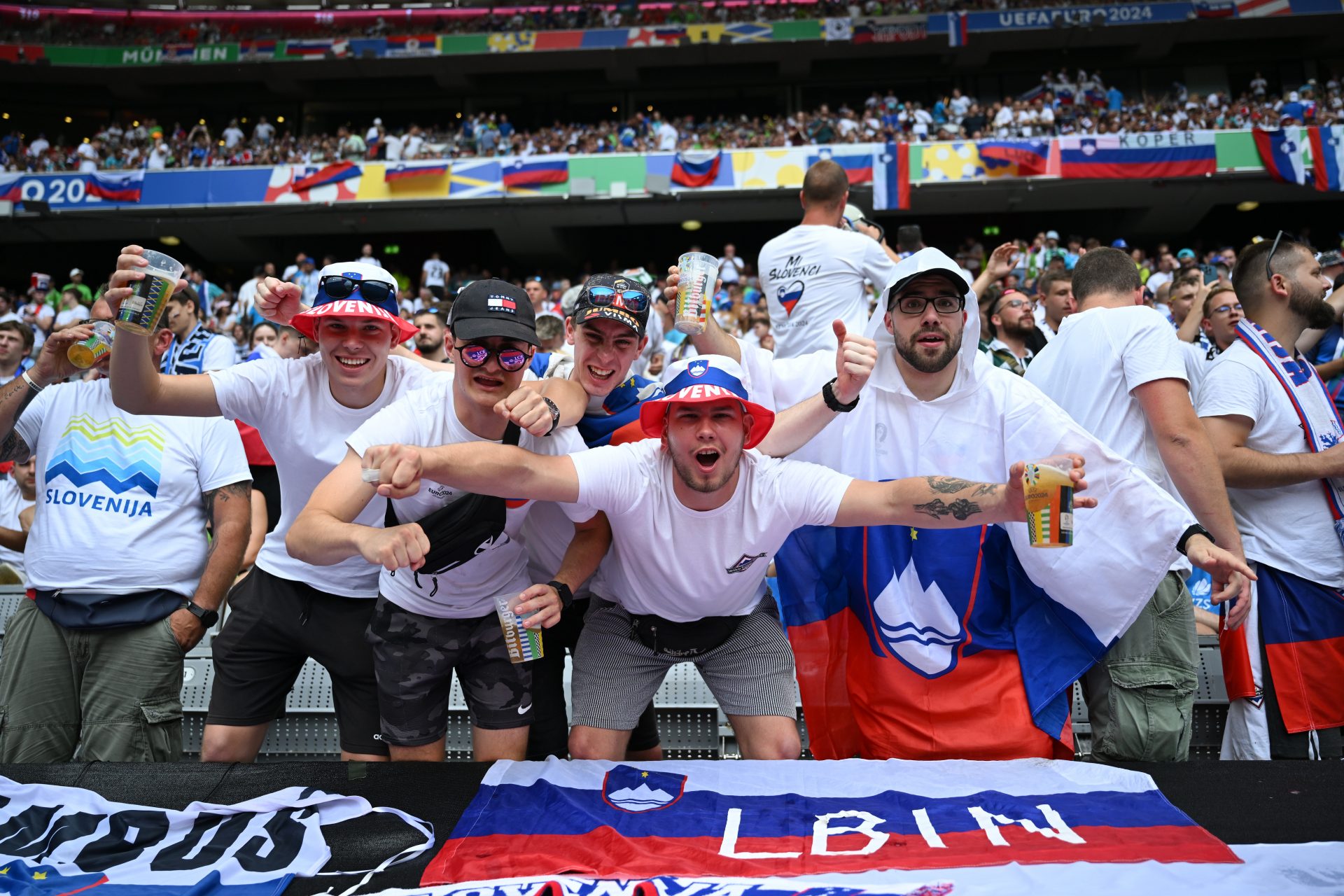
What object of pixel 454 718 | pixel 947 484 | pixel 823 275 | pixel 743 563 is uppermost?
pixel 823 275

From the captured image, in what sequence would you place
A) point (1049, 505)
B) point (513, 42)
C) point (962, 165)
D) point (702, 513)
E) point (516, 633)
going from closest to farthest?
1. point (1049, 505)
2. point (516, 633)
3. point (702, 513)
4. point (962, 165)
5. point (513, 42)

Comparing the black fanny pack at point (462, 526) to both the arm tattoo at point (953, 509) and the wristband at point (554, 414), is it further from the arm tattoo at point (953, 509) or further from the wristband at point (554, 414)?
the arm tattoo at point (953, 509)

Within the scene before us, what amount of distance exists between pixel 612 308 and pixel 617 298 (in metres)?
0.05

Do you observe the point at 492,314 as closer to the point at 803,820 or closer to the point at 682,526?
the point at 682,526

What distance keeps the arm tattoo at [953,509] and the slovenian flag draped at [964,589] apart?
560 mm

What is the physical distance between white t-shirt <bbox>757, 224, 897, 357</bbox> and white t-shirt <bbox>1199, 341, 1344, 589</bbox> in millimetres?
1745

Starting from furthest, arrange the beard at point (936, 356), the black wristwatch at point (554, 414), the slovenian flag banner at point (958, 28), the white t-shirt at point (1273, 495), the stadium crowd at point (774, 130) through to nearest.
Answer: the slovenian flag banner at point (958, 28)
the stadium crowd at point (774, 130)
the white t-shirt at point (1273, 495)
the beard at point (936, 356)
the black wristwatch at point (554, 414)

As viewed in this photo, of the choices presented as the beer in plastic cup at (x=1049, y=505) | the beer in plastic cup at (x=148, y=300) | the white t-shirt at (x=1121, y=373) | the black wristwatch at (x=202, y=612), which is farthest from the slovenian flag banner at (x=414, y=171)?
the beer in plastic cup at (x=1049, y=505)

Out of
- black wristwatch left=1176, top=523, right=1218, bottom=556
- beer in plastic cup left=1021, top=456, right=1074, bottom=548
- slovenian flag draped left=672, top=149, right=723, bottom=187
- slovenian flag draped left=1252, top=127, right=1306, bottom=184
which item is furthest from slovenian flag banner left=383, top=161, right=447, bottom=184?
beer in plastic cup left=1021, top=456, right=1074, bottom=548

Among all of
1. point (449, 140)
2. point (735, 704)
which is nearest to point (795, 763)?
point (735, 704)

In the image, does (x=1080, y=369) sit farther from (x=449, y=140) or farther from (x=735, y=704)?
(x=449, y=140)

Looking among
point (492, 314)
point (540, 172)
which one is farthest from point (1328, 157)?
point (492, 314)

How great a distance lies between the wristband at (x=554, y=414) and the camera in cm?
298

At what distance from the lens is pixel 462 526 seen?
3.10 m
